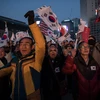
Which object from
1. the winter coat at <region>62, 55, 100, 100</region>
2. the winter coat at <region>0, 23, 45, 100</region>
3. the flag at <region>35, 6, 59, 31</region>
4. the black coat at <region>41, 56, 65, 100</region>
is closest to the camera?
the winter coat at <region>0, 23, 45, 100</region>

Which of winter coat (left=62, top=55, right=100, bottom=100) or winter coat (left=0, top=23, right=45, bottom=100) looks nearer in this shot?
winter coat (left=0, top=23, right=45, bottom=100)

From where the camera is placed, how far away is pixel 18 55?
10.6 ft

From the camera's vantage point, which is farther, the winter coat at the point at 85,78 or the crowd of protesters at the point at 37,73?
the winter coat at the point at 85,78

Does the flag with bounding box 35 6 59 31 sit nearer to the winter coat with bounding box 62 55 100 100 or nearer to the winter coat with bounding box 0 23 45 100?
the winter coat with bounding box 62 55 100 100

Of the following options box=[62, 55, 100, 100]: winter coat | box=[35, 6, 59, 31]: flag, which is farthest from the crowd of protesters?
box=[35, 6, 59, 31]: flag

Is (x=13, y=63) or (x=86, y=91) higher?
(x=13, y=63)

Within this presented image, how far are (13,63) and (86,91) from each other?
145 centimetres

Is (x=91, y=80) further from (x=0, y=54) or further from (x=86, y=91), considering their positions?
(x=0, y=54)

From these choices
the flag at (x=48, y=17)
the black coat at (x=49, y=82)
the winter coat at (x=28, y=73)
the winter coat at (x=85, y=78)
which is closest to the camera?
the winter coat at (x=28, y=73)

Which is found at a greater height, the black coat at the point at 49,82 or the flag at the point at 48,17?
the flag at the point at 48,17

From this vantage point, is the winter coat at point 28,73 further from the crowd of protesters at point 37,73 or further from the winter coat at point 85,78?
the winter coat at point 85,78

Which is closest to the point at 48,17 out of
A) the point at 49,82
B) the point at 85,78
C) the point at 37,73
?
the point at 49,82

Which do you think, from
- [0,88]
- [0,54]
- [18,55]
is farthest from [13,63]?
[0,54]

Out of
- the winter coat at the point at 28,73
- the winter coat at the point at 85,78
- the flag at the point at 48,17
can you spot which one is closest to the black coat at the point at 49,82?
the winter coat at the point at 85,78
